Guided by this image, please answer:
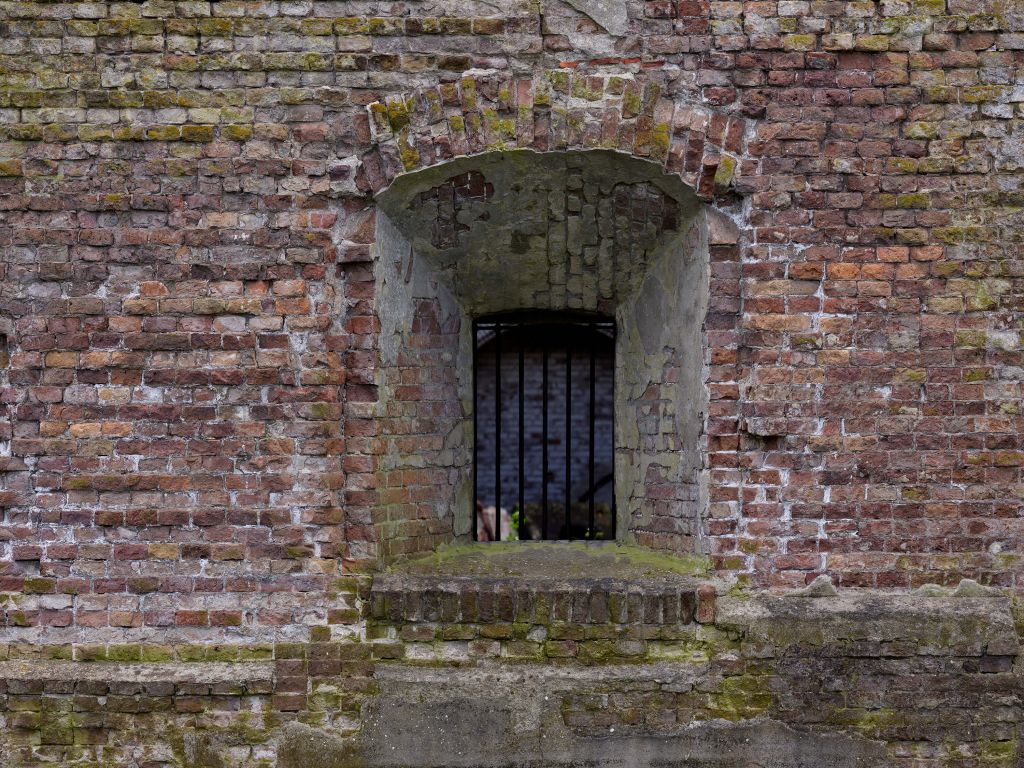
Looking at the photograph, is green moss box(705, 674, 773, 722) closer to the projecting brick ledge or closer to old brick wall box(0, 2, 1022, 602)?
the projecting brick ledge

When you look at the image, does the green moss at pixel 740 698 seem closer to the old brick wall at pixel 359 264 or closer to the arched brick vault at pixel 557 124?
the old brick wall at pixel 359 264

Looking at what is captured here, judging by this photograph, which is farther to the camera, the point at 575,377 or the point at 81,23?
the point at 575,377

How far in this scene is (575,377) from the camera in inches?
469

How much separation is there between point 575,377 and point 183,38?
8736mm

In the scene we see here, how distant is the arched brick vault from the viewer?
3.54 metres

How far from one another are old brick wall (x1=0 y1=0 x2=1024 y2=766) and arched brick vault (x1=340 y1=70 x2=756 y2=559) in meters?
0.02

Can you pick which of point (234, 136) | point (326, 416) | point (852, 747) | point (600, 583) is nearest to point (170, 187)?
point (234, 136)

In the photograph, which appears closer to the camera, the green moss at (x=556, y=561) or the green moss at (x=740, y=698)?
the green moss at (x=740, y=698)

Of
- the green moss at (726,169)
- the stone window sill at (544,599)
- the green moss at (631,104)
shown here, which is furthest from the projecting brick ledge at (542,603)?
the green moss at (631,104)

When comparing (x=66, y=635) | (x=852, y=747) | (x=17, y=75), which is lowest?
(x=852, y=747)

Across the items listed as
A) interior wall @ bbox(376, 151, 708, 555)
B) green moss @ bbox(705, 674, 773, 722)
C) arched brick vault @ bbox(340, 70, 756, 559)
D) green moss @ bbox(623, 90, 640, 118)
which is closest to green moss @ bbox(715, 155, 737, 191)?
arched brick vault @ bbox(340, 70, 756, 559)

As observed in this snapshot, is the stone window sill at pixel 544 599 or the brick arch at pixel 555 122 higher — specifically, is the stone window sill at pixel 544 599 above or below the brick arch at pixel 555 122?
below

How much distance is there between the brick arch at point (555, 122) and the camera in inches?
139

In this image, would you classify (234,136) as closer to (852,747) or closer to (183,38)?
(183,38)
